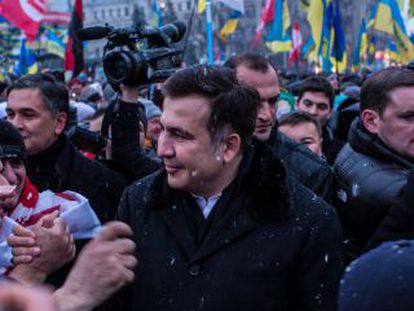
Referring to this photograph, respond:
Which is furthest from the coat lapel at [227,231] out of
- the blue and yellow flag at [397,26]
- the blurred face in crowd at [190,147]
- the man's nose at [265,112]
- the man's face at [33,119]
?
the blue and yellow flag at [397,26]

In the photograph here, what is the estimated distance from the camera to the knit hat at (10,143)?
3.16 metres

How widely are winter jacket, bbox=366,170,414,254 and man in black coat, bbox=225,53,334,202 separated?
2.83 feet

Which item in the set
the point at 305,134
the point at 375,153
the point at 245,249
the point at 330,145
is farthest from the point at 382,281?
the point at 330,145

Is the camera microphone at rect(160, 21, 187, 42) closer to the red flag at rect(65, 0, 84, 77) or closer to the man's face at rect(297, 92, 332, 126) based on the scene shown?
the man's face at rect(297, 92, 332, 126)

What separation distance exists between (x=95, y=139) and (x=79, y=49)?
23.5 feet

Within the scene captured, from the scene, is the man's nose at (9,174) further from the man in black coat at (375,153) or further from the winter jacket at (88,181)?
the man in black coat at (375,153)

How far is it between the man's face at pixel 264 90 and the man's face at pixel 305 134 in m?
1.10

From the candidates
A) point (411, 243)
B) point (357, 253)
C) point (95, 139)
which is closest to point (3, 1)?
point (95, 139)

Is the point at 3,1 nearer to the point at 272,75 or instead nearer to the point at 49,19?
the point at 49,19

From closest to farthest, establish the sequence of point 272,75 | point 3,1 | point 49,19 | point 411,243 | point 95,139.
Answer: point 411,243, point 272,75, point 95,139, point 3,1, point 49,19

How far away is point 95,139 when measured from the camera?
4.57 metres

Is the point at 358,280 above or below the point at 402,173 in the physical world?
above

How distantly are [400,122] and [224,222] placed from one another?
1.12 metres

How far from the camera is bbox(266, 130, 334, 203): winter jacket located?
3.41m
